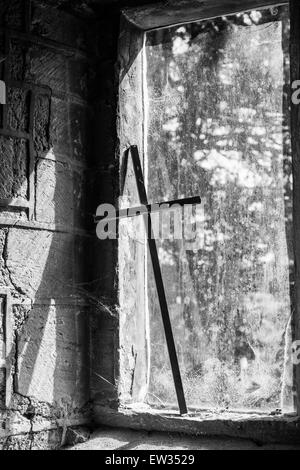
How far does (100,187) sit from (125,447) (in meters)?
1.06

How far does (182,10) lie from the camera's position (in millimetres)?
2938

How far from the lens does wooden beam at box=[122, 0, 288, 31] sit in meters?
2.86

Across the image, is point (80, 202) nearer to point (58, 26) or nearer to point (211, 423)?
point (58, 26)

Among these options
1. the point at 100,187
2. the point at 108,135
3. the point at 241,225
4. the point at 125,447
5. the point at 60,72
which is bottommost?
the point at 125,447

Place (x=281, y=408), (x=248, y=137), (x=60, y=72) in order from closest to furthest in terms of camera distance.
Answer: (x=281, y=408) < (x=248, y=137) < (x=60, y=72)

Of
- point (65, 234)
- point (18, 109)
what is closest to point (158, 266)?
point (65, 234)

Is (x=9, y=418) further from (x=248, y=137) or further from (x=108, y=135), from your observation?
(x=248, y=137)

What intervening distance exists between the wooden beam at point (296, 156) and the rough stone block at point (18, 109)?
1.02 m

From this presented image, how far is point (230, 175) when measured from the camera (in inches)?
112

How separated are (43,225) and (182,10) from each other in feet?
3.39

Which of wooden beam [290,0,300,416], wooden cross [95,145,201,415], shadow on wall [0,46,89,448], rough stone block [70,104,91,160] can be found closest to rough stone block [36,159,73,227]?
shadow on wall [0,46,89,448]

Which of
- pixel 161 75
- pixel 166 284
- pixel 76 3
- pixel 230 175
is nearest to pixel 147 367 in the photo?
pixel 166 284

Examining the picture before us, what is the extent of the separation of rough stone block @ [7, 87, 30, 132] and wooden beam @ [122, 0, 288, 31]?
1.90ft

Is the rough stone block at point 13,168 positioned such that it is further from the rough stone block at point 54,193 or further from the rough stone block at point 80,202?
the rough stone block at point 80,202
